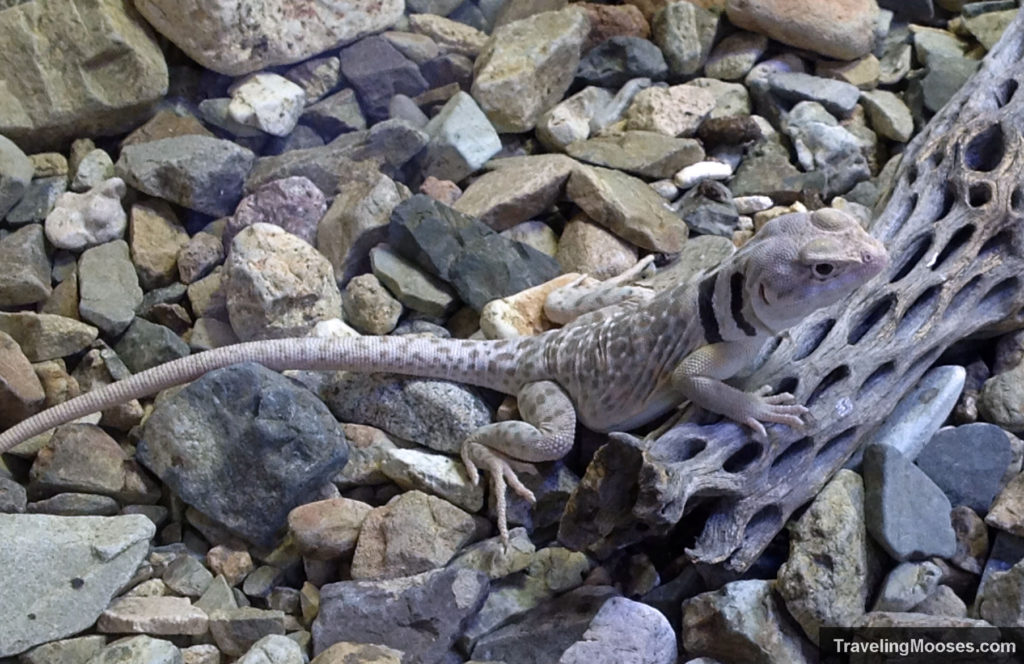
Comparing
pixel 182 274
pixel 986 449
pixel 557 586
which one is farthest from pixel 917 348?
pixel 182 274

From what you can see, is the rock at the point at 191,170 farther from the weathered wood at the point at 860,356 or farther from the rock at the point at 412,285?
the weathered wood at the point at 860,356

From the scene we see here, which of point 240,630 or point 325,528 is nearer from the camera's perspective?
point 240,630

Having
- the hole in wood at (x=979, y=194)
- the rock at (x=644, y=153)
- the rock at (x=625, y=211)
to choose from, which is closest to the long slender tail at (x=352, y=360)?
the rock at (x=625, y=211)

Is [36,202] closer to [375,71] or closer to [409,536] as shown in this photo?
[375,71]

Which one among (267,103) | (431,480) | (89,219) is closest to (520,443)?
(431,480)

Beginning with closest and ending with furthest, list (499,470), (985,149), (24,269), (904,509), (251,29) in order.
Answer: (904,509) < (499,470) < (985,149) < (24,269) < (251,29)

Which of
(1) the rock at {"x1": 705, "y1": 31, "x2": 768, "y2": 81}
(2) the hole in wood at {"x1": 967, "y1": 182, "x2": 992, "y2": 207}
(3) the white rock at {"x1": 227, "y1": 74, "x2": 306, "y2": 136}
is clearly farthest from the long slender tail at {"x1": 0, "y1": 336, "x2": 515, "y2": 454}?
(1) the rock at {"x1": 705, "y1": 31, "x2": 768, "y2": 81}
